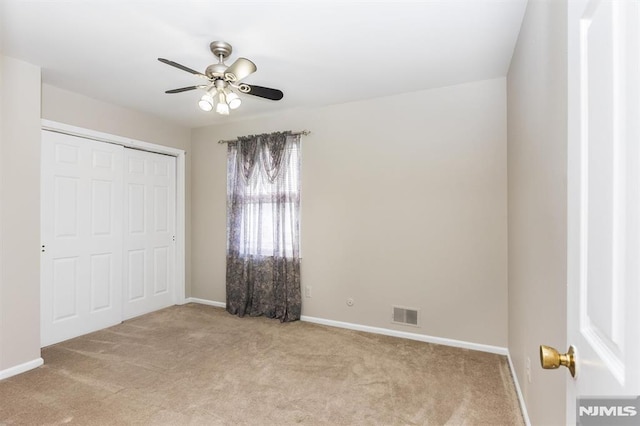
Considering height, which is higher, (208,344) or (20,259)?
(20,259)

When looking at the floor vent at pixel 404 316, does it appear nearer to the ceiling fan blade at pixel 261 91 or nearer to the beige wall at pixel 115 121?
the ceiling fan blade at pixel 261 91

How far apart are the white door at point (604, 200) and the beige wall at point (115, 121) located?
4.08m

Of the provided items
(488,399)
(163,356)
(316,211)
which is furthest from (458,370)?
(163,356)

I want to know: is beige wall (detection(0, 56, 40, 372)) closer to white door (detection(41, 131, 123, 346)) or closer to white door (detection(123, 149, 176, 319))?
white door (detection(41, 131, 123, 346))

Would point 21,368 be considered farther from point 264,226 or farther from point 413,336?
point 413,336

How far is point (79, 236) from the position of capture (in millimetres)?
3434

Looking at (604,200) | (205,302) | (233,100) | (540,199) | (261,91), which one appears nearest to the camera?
(604,200)

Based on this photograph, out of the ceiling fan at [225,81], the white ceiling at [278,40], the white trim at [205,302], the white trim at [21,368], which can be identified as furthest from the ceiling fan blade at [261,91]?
the white trim at [205,302]

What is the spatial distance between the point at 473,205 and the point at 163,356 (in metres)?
3.17

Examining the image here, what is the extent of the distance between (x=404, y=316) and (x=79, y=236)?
11.6 ft

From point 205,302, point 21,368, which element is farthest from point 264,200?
point 21,368

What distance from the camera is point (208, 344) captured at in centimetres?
318

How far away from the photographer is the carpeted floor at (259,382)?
205 centimetres

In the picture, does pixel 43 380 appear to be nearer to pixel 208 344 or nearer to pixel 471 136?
pixel 208 344
